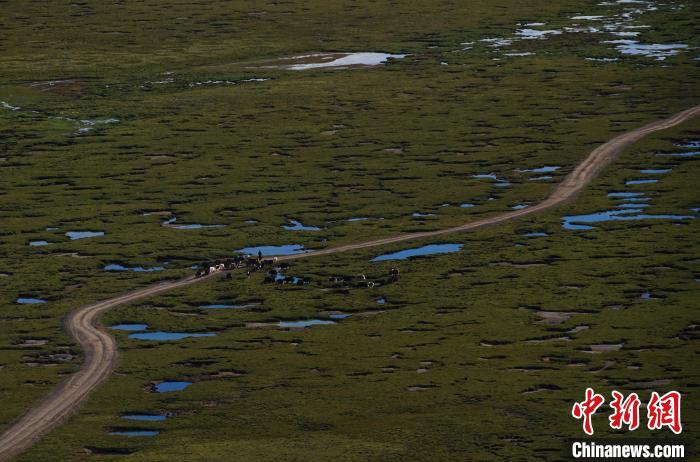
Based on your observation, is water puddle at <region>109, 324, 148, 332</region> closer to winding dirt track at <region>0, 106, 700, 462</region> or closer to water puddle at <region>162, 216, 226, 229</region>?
winding dirt track at <region>0, 106, 700, 462</region>

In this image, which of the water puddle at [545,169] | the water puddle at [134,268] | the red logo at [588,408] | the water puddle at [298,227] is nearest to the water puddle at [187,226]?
the water puddle at [298,227]

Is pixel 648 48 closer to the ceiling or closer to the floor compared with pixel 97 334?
closer to the ceiling

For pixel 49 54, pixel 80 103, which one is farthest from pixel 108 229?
pixel 49 54

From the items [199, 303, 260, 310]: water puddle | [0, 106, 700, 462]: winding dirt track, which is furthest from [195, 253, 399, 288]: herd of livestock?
[199, 303, 260, 310]: water puddle

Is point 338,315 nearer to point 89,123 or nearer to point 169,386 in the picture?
point 169,386

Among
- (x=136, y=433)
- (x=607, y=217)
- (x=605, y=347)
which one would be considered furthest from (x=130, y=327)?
(x=607, y=217)

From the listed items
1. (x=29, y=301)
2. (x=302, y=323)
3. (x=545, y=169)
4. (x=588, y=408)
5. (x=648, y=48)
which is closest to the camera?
(x=588, y=408)
